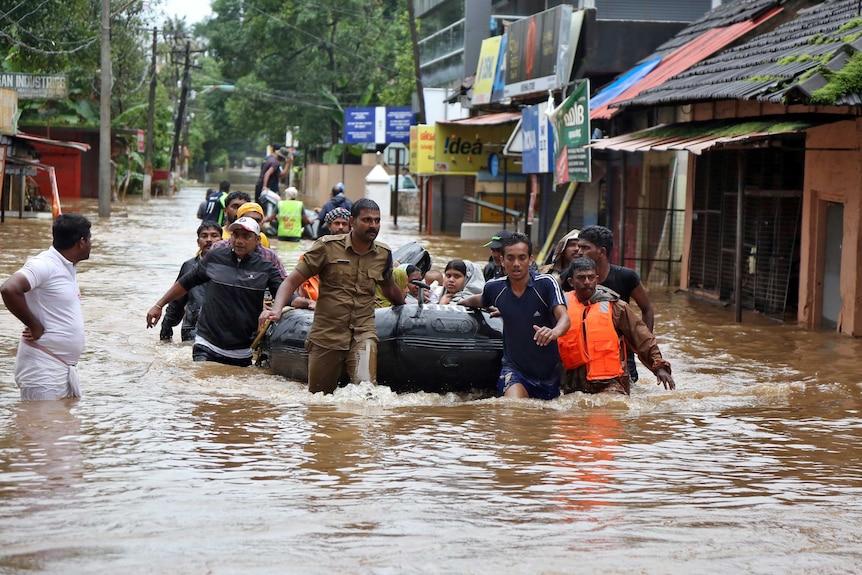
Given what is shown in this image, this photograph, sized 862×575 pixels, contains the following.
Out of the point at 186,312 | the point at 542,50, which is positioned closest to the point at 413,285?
the point at 186,312

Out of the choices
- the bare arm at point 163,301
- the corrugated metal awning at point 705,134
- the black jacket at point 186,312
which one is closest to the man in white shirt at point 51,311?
the bare arm at point 163,301

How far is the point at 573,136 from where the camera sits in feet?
66.1

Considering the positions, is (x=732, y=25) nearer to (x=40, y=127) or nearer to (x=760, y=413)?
(x=760, y=413)

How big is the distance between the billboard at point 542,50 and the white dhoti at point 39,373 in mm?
16537

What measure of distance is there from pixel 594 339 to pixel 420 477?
2498 mm

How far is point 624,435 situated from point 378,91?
54.0 m

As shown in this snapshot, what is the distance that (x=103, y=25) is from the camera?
34625 mm

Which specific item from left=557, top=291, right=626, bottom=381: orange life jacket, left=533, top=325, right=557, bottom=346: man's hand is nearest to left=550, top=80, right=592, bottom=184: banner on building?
left=557, top=291, right=626, bottom=381: orange life jacket

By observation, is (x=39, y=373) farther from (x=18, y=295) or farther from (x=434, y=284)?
(x=434, y=284)

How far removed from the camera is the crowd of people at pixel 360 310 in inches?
290

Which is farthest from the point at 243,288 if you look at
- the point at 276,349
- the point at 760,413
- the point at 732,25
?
the point at 732,25

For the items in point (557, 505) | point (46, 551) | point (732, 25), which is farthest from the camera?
point (732, 25)

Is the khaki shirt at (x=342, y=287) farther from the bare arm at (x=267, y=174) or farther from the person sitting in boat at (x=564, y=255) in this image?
the bare arm at (x=267, y=174)

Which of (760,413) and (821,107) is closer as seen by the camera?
A: (760,413)
